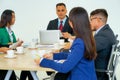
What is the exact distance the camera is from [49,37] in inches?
136

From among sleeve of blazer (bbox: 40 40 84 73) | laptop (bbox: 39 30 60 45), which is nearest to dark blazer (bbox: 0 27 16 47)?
laptop (bbox: 39 30 60 45)

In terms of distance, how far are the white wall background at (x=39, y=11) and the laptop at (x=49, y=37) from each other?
7.40ft

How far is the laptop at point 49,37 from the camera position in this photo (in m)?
3.40

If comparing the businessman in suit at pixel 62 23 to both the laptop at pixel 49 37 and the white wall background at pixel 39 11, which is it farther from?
the white wall background at pixel 39 11

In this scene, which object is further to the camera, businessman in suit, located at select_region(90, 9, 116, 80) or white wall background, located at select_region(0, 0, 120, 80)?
white wall background, located at select_region(0, 0, 120, 80)

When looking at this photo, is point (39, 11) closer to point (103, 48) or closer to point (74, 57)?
point (103, 48)

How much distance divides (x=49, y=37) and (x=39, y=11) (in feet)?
7.67

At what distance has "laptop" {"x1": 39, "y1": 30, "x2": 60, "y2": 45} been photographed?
3398 mm

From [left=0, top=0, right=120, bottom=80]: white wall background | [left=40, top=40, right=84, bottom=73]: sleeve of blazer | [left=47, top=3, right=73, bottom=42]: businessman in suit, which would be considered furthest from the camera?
[left=0, top=0, right=120, bottom=80]: white wall background

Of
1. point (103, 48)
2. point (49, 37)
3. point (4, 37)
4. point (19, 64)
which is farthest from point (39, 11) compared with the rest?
point (19, 64)

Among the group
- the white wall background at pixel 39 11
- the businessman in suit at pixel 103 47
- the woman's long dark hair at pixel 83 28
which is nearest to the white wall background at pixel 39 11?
the white wall background at pixel 39 11

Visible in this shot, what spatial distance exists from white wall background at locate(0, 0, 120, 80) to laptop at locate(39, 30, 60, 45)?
2.26 m

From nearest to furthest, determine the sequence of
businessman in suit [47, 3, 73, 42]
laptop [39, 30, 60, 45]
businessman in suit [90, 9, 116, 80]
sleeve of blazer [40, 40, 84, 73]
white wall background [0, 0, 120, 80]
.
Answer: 1. sleeve of blazer [40, 40, 84, 73]
2. businessman in suit [90, 9, 116, 80]
3. laptop [39, 30, 60, 45]
4. businessman in suit [47, 3, 73, 42]
5. white wall background [0, 0, 120, 80]

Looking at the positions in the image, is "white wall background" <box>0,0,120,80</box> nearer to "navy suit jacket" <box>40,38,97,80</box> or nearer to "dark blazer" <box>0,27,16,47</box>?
"dark blazer" <box>0,27,16,47</box>
